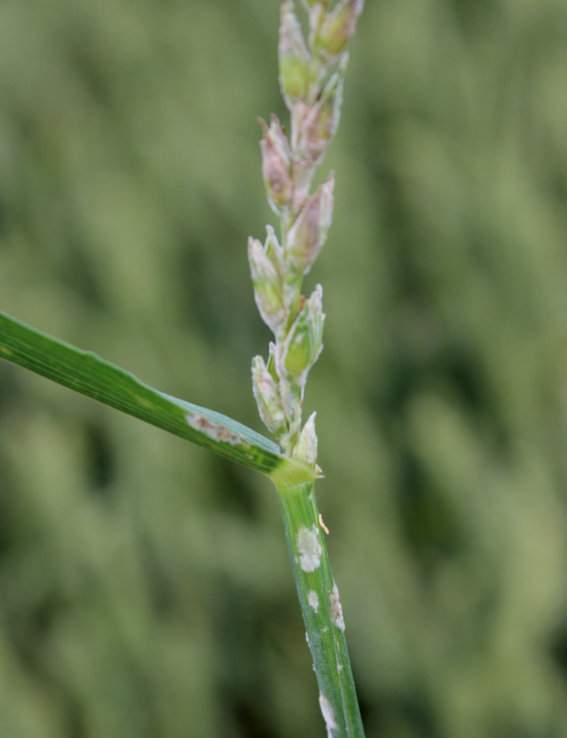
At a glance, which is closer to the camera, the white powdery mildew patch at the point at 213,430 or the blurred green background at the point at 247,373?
the white powdery mildew patch at the point at 213,430

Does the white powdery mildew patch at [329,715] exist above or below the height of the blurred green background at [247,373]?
below

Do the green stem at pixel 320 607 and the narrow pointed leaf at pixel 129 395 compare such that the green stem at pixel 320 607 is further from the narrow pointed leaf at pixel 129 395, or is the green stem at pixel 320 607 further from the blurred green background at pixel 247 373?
the blurred green background at pixel 247 373

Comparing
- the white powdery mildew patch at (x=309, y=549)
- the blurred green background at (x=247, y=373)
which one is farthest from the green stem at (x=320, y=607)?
the blurred green background at (x=247, y=373)

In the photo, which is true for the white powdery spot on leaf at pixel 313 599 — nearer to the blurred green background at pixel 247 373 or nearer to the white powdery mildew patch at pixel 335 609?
the white powdery mildew patch at pixel 335 609

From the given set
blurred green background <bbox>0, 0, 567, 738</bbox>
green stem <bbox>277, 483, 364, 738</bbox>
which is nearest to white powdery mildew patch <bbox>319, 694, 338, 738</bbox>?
green stem <bbox>277, 483, 364, 738</bbox>

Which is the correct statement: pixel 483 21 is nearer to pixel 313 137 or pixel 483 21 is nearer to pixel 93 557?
pixel 93 557

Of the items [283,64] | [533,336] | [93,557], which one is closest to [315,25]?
[283,64]

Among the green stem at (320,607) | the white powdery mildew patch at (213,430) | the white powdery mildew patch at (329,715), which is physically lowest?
the white powdery mildew patch at (329,715)

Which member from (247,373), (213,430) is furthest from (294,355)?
(247,373)
